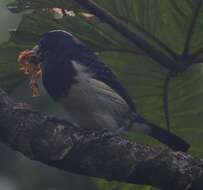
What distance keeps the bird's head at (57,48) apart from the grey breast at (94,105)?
5.9 inches

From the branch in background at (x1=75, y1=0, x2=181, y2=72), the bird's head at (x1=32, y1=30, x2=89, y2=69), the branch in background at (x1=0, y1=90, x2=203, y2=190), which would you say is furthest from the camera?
the bird's head at (x1=32, y1=30, x2=89, y2=69)

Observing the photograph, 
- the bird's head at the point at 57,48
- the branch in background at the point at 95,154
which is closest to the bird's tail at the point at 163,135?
the bird's head at the point at 57,48

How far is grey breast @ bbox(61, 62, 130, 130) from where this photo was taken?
15.9 feet

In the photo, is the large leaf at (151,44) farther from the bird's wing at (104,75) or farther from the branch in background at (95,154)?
the branch in background at (95,154)

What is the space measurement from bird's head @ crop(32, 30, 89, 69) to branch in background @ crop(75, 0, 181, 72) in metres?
0.83

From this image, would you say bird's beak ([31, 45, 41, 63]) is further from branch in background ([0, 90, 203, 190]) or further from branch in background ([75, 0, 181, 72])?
branch in background ([0, 90, 203, 190])

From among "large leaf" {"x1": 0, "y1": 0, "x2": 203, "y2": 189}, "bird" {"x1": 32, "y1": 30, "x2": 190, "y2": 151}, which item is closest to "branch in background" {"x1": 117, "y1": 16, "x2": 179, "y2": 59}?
"large leaf" {"x1": 0, "y1": 0, "x2": 203, "y2": 189}

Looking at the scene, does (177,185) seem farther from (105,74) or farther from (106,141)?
(105,74)

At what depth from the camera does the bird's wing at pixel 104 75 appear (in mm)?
4855

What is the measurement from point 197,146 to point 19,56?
1.02m

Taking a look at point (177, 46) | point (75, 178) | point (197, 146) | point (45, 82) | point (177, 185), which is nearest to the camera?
point (177, 185)

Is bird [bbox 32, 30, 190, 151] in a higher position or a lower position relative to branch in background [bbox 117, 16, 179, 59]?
lower

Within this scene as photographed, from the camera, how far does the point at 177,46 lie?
4320 mm

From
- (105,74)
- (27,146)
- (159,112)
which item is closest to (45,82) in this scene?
(105,74)
